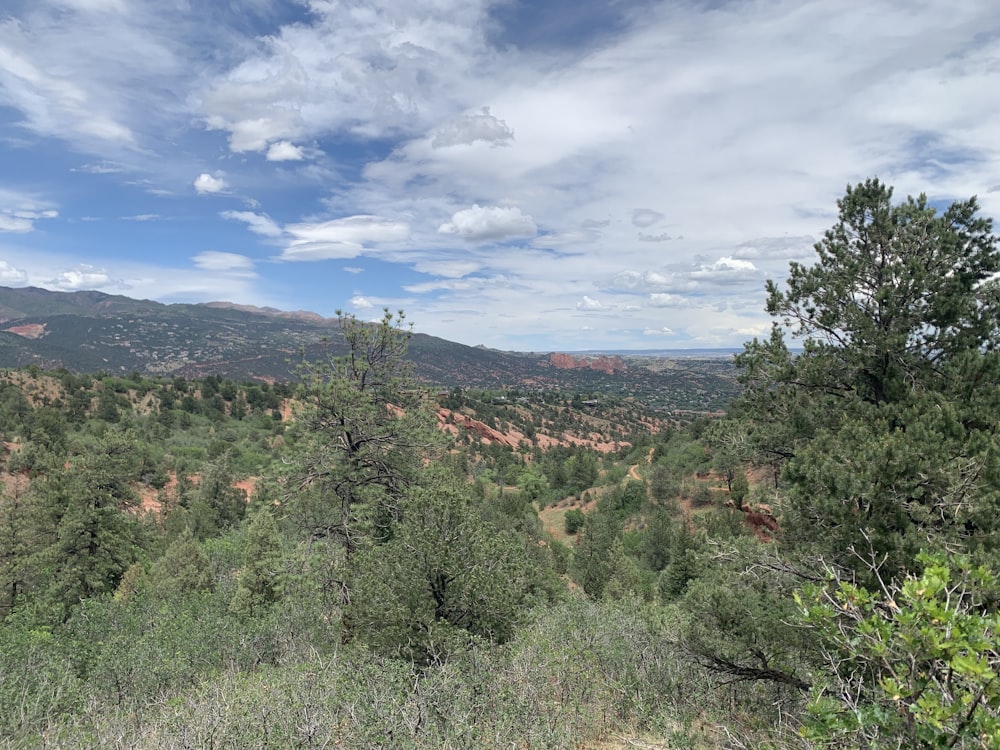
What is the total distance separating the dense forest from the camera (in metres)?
4.84

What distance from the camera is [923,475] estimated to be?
7.02 metres

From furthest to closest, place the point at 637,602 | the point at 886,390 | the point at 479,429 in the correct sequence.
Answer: the point at 479,429
the point at 637,602
the point at 886,390

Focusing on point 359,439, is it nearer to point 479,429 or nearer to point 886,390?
point 886,390

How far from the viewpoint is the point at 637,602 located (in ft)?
54.0

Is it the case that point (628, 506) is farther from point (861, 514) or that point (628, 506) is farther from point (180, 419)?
point (180, 419)

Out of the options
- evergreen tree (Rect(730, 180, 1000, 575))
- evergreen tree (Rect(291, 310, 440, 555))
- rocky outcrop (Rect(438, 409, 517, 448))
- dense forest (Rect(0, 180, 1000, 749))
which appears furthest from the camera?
rocky outcrop (Rect(438, 409, 517, 448))

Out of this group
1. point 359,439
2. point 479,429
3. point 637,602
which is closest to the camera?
point 359,439

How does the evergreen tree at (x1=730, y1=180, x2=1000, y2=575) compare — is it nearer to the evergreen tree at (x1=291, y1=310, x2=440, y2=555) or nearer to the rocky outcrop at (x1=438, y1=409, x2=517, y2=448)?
the evergreen tree at (x1=291, y1=310, x2=440, y2=555)

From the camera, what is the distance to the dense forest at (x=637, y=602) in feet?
15.9

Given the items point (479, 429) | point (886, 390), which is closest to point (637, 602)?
point (886, 390)

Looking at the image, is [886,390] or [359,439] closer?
[886,390]

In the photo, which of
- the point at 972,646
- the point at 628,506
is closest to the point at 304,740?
the point at 972,646

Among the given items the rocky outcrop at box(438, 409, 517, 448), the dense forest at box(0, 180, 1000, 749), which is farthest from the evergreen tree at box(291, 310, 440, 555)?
the rocky outcrop at box(438, 409, 517, 448)

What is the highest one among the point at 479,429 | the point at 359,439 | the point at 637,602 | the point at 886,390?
the point at 886,390
